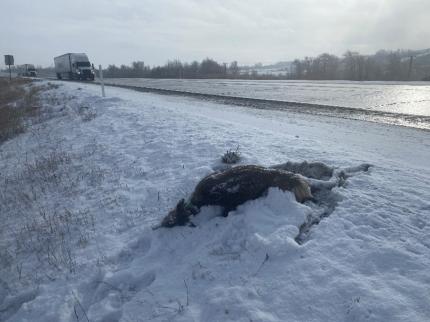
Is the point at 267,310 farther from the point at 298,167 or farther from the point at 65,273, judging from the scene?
the point at 298,167

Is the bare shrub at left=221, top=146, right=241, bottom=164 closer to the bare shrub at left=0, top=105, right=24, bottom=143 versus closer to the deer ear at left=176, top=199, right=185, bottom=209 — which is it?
the deer ear at left=176, top=199, right=185, bottom=209

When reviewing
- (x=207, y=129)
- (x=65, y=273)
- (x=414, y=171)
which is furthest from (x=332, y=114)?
(x=65, y=273)

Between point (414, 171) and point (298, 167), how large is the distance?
200 cm

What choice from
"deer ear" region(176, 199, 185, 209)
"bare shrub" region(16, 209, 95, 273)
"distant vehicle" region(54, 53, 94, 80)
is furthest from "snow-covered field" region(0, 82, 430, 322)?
"distant vehicle" region(54, 53, 94, 80)

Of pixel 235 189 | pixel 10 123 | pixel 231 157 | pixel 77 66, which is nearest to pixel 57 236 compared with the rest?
pixel 235 189

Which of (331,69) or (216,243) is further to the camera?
(331,69)

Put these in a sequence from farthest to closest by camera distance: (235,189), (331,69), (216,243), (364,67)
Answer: (331,69) < (364,67) < (235,189) < (216,243)

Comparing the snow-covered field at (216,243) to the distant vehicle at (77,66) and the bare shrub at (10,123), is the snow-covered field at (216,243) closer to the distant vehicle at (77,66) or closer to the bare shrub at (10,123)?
the bare shrub at (10,123)

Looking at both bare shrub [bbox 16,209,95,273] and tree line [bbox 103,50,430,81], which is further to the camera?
tree line [bbox 103,50,430,81]

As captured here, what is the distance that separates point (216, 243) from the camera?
5.09 meters

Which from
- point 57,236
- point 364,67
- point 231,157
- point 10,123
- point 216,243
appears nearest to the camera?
point 216,243

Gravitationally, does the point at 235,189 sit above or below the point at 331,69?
below

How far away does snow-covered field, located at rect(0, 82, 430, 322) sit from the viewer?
3945 mm

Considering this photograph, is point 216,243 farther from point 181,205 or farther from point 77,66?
point 77,66
